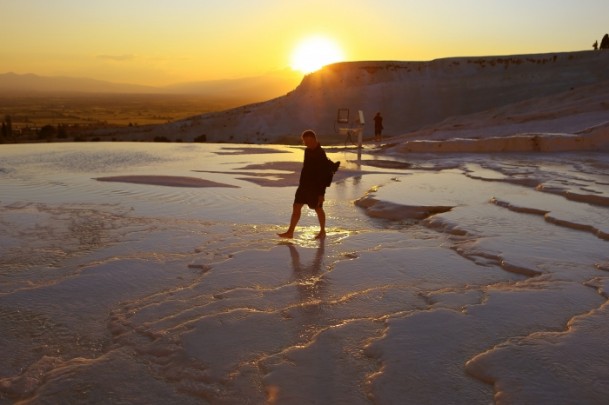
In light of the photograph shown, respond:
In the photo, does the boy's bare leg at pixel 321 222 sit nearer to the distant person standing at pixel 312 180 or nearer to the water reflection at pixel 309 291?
the distant person standing at pixel 312 180

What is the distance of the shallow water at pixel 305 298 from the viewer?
120 inches

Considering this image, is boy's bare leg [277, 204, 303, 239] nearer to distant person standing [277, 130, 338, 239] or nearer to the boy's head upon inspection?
distant person standing [277, 130, 338, 239]

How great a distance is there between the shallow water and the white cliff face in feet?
91.5

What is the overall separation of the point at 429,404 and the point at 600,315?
6.17 feet

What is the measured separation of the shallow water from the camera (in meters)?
3.06

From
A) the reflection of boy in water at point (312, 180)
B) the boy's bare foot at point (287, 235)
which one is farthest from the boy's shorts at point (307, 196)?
the boy's bare foot at point (287, 235)

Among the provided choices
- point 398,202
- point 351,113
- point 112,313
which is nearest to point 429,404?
point 112,313

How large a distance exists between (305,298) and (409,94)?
3796cm

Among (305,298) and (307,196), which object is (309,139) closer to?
(307,196)

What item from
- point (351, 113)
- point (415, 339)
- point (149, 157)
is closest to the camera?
point (415, 339)

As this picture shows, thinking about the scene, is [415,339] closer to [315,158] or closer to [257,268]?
[257,268]

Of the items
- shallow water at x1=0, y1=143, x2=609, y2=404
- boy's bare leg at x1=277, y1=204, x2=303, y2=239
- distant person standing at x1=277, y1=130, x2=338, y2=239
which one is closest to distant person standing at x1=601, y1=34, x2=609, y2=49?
shallow water at x1=0, y1=143, x2=609, y2=404

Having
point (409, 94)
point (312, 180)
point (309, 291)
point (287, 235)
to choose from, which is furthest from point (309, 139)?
point (409, 94)

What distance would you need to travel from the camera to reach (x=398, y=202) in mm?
8195
